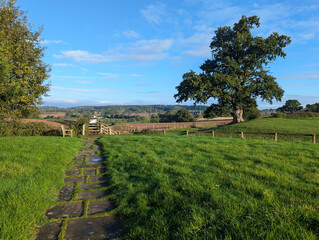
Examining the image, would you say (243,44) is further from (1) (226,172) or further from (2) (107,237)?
(2) (107,237)

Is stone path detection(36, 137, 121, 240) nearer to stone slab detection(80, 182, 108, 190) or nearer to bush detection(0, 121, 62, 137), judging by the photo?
stone slab detection(80, 182, 108, 190)

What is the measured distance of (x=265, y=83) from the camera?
31672 mm

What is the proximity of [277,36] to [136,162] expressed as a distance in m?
35.8

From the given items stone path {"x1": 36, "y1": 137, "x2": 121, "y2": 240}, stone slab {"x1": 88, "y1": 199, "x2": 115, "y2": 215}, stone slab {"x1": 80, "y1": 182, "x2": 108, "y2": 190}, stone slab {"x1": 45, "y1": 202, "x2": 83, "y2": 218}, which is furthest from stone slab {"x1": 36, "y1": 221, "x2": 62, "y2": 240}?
stone slab {"x1": 80, "y1": 182, "x2": 108, "y2": 190}

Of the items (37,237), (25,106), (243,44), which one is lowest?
(37,237)

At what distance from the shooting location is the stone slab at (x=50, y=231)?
3.02 m

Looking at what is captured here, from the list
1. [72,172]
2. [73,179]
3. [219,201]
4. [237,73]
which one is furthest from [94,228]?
[237,73]

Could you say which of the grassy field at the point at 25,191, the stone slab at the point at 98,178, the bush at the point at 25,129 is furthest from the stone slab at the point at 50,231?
the bush at the point at 25,129

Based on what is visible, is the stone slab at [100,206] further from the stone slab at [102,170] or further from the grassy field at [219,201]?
the stone slab at [102,170]

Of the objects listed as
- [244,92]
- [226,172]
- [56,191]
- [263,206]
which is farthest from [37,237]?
[244,92]

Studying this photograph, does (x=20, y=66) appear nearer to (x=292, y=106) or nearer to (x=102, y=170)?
(x=102, y=170)

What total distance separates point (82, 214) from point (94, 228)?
2.16ft

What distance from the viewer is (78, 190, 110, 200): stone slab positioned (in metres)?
4.54

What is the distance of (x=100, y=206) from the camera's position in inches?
162
